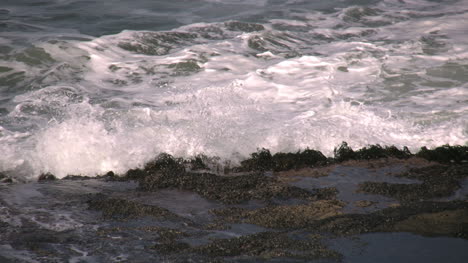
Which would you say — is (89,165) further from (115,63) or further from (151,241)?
(115,63)

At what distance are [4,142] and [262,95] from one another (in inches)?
197

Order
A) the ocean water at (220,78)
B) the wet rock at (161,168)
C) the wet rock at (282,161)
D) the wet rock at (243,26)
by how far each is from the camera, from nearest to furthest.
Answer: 1. the wet rock at (161,168)
2. the wet rock at (282,161)
3. the ocean water at (220,78)
4. the wet rock at (243,26)

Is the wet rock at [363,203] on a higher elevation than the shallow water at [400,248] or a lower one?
lower

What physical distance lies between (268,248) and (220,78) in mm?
8764

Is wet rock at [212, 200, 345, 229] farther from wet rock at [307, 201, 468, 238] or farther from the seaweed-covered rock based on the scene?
the seaweed-covered rock

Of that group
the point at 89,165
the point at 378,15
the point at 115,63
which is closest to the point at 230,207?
the point at 89,165

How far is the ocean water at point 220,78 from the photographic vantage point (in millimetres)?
8109

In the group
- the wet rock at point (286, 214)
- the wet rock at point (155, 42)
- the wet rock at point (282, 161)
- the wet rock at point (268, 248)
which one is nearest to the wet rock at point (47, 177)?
the wet rock at point (282, 161)

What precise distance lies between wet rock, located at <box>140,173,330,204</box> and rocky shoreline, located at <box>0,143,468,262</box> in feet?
0.04

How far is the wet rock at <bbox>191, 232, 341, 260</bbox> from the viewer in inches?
154

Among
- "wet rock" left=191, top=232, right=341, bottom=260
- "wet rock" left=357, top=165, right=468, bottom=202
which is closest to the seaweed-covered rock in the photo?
"wet rock" left=357, top=165, right=468, bottom=202

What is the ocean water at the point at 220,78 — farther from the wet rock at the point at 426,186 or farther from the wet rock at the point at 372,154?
the wet rock at the point at 426,186

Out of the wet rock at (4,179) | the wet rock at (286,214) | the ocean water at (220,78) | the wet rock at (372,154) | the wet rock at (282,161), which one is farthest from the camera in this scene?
the ocean water at (220,78)

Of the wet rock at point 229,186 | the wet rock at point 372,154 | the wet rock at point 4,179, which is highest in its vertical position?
the wet rock at point 229,186
